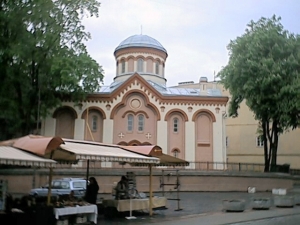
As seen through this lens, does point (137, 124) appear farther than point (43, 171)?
Yes

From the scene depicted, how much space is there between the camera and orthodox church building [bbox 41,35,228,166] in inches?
1458

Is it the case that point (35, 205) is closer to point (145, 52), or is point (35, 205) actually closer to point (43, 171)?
point (43, 171)

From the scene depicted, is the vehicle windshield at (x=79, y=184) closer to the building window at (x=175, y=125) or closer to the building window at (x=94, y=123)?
the building window at (x=94, y=123)

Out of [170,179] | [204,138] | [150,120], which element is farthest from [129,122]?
[170,179]

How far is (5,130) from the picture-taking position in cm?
3547

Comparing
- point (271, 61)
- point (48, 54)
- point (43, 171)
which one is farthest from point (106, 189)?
point (271, 61)

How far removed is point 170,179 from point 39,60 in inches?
488

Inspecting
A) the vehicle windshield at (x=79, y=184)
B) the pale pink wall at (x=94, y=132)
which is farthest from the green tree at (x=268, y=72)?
the vehicle windshield at (x=79, y=184)

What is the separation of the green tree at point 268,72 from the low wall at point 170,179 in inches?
113

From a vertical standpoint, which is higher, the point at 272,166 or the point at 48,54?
the point at 48,54

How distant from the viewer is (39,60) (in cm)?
2875

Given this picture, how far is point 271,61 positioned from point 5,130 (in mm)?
22294

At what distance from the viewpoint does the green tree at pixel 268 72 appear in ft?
100

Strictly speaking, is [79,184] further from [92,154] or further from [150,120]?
[150,120]
